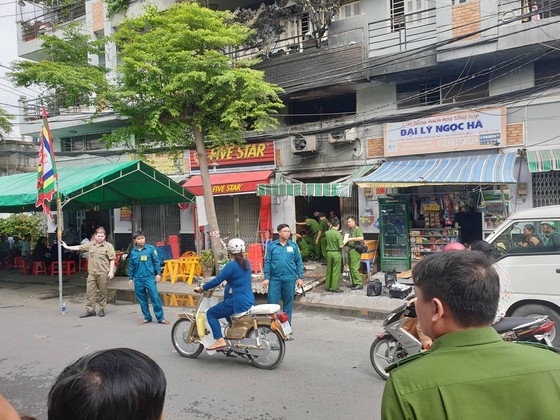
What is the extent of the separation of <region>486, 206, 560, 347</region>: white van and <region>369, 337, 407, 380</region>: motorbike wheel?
5.55ft

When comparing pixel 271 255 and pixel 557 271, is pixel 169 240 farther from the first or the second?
pixel 557 271

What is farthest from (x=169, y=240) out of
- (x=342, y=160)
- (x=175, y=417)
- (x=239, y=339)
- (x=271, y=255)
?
(x=175, y=417)

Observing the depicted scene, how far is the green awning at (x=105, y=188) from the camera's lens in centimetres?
1073

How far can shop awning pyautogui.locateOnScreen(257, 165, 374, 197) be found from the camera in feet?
35.6

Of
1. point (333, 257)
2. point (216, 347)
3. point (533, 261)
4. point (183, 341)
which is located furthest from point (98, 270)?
point (533, 261)

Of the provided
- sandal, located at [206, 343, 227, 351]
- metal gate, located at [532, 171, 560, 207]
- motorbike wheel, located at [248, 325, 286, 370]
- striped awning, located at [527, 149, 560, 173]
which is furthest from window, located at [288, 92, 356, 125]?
sandal, located at [206, 343, 227, 351]

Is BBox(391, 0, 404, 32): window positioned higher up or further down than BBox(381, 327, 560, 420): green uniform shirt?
higher up

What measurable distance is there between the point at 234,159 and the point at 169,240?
142 inches

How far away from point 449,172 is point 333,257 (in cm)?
322

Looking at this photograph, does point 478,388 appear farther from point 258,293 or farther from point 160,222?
point 160,222

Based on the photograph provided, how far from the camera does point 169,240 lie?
50.2 ft

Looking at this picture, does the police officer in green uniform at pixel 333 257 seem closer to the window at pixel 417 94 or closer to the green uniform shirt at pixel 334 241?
the green uniform shirt at pixel 334 241

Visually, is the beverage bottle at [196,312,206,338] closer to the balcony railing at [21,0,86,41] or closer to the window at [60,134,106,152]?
the window at [60,134,106,152]

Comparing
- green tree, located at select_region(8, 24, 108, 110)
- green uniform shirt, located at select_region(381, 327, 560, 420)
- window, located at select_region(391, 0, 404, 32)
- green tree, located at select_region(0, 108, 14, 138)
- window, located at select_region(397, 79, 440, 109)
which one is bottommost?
green uniform shirt, located at select_region(381, 327, 560, 420)
